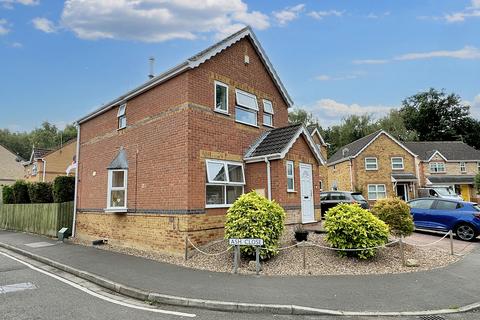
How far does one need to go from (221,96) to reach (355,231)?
683cm

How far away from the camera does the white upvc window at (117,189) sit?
13164 mm

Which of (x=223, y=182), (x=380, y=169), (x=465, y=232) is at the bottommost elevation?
(x=465, y=232)

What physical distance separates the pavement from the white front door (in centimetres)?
519

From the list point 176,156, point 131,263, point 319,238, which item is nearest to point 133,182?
point 176,156

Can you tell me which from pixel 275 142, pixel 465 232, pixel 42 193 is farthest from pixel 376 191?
pixel 42 193

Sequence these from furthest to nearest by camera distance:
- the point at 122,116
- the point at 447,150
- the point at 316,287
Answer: the point at 447,150 → the point at 122,116 → the point at 316,287

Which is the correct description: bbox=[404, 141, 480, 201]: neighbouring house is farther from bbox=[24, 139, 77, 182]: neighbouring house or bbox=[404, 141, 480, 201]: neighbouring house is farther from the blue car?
bbox=[24, 139, 77, 182]: neighbouring house

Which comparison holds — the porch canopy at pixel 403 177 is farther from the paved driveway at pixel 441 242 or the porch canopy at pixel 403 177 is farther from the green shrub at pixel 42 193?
the green shrub at pixel 42 193

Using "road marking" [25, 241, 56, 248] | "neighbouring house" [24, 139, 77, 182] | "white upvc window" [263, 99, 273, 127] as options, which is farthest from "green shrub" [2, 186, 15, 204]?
"white upvc window" [263, 99, 273, 127]

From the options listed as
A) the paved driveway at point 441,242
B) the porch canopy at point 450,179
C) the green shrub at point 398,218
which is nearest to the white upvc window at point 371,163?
the porch canopy at point 450,179

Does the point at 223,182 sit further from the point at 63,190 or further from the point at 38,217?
the point at 38,217

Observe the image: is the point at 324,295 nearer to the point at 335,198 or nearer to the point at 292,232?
the point at 292,232

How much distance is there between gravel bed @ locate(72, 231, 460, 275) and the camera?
28.5ft

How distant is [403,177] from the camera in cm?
3341
